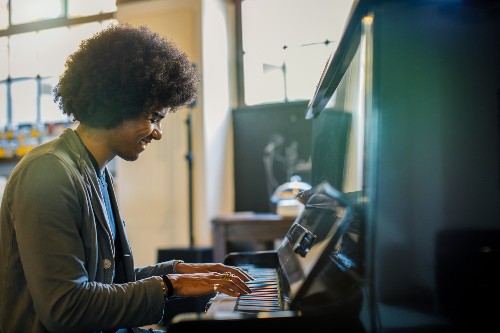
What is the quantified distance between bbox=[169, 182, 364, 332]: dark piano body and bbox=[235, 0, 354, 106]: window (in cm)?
311

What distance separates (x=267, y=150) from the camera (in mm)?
4562

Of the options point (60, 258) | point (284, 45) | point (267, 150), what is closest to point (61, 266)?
point (60, 258)

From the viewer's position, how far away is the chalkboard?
4.42 m

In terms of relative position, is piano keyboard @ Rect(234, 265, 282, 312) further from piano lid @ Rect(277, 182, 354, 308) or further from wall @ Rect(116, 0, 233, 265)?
wall @ Rect(116, 0, 233, 265)

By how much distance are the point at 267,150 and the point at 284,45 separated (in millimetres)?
973

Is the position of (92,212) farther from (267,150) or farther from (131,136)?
(267,150)

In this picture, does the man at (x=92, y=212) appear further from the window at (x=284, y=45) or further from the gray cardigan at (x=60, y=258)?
the window at (x=284, y=45)

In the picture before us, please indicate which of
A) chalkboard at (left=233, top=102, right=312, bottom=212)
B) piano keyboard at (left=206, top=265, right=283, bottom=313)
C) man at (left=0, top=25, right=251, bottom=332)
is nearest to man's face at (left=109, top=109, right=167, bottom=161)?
man at (left=0, top=25, right=251, bottom=332)

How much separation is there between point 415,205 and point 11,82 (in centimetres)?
548

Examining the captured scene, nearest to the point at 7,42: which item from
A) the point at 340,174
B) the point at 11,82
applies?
the point at 11,82

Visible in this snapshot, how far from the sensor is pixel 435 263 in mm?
1092

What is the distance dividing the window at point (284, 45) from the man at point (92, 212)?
2.84 metres

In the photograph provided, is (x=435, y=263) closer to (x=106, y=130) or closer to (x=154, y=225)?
(x=106, y=130)

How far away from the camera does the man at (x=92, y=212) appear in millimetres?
1216
